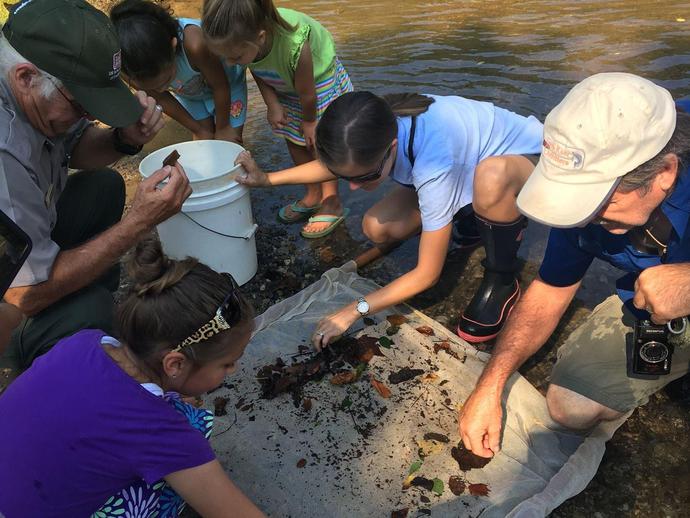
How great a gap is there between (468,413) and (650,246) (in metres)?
0.91


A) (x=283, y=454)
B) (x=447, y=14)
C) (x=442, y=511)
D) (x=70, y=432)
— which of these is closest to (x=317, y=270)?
(x=283, y=454)

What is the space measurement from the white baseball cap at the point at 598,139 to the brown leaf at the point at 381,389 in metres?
1.03

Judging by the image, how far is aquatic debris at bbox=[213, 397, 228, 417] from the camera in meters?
2.37

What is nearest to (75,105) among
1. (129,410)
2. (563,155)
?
(129,410)

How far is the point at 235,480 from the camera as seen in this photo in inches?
83.4

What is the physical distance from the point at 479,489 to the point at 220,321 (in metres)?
1.17

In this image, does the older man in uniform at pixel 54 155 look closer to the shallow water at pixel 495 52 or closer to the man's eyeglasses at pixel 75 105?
the man's eyeglasses at pixel 75 105

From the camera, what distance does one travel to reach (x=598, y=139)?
1.61m

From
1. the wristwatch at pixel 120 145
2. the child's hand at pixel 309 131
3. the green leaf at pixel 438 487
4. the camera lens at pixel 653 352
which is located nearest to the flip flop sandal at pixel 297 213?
the child's hand at pixel 309 131

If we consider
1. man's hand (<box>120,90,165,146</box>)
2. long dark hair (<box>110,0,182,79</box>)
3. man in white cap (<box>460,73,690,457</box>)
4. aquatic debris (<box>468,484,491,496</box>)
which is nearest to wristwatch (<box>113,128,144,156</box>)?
man's hand (<box>120,90,165,146</box>)

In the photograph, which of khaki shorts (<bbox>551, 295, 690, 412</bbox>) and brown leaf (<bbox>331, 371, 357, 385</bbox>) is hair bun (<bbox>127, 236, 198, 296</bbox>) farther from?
khaki shorts (<bbox>551, 295, 690, 412</bbox>)

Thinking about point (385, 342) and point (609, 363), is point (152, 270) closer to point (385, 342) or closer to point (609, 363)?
point (385, 342)

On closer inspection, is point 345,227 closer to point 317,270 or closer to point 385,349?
point 317,270

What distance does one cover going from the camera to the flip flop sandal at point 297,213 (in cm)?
391
